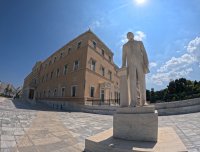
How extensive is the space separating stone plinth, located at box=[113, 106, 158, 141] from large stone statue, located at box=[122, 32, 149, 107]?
60 centimetres

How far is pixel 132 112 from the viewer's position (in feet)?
13.7

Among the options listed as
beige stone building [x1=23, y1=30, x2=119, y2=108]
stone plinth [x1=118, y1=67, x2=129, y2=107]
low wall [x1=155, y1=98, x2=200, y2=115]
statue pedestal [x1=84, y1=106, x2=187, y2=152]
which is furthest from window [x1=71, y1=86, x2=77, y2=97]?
statue pedestal [x1=84, y1=106, x2=187, y2=152]

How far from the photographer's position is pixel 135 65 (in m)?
4.89

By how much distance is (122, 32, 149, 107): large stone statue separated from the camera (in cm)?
475

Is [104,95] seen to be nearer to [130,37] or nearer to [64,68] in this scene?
[64,68]

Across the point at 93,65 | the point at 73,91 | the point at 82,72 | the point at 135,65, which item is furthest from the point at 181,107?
the point at 73,91

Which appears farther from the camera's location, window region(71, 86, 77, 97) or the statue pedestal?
window region(71, 86, 77, 97)

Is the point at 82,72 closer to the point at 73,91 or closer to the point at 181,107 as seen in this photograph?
the point at 73,91

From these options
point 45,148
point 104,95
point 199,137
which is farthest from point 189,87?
point 45,148

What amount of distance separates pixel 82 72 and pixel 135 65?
1809 cm

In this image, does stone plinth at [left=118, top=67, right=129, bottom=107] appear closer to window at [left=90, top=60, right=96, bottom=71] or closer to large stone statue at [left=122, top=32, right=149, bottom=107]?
large stone statue at [left=122, top=32, right=149, bottom=107]

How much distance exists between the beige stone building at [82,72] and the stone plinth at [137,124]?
49.5 feet

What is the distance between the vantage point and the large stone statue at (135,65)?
4.75 m

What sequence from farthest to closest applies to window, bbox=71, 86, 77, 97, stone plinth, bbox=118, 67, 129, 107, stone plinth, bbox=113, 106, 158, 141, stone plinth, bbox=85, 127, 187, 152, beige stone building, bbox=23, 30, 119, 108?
window, bbox=71, 86, 77, 97, beige stone building, bbox=23, 30, 119, 108, stone plinth, bbox=118, 67, 129, 107, stone plinth, bbox=113, 106, 158, 141, stone plinth, bbox=85, 127, 187, 152
